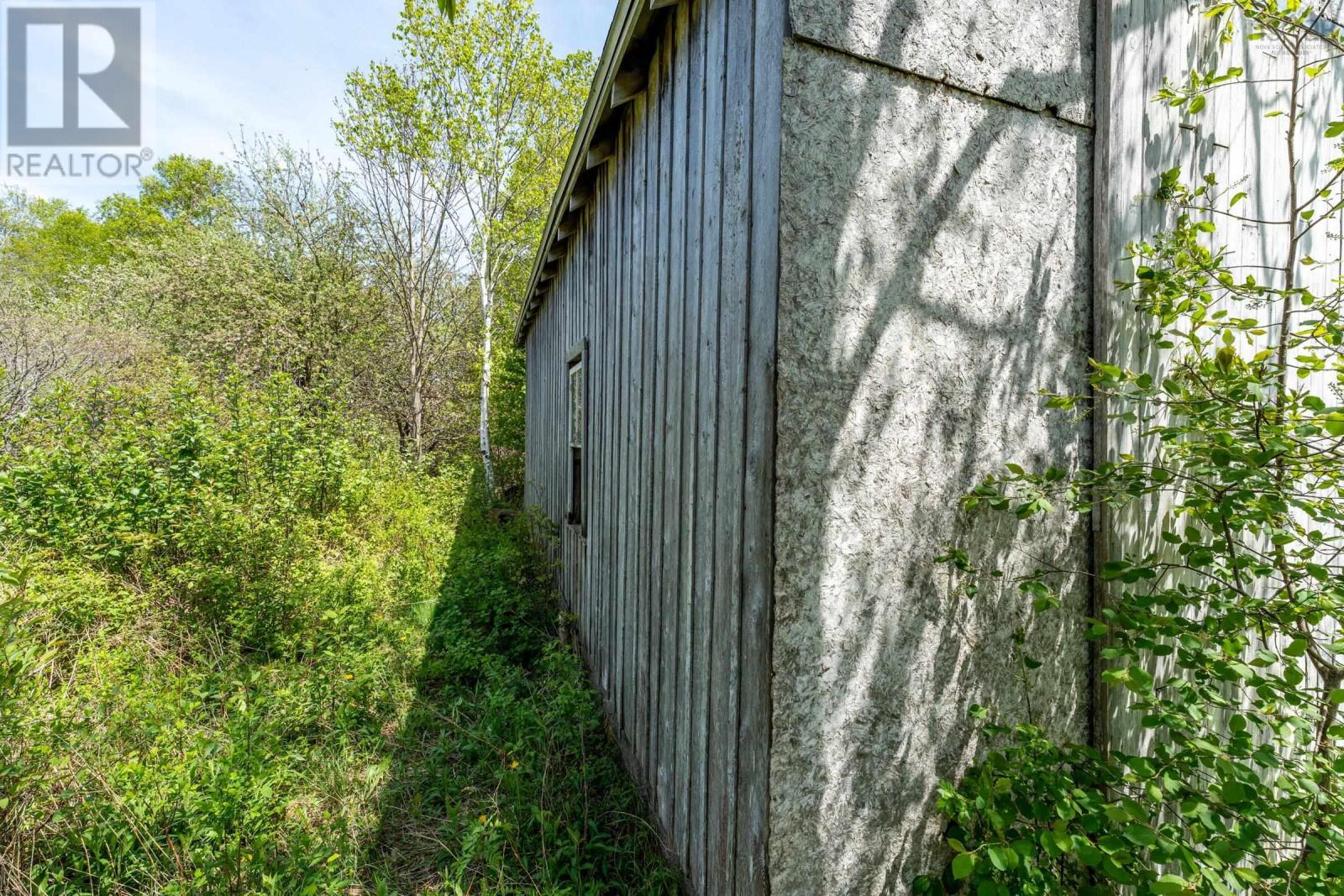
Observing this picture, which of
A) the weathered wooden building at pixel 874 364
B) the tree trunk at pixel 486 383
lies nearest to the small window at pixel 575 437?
the weathered wooden building at pixel 874 364

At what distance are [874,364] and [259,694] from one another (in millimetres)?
4367

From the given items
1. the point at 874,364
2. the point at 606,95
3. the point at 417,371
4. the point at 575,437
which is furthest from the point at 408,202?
the point at 874,364

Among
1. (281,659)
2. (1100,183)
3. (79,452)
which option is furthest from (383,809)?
(79,452)

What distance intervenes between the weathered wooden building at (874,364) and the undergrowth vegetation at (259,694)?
1.11 meters

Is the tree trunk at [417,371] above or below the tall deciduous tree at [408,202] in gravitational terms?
below

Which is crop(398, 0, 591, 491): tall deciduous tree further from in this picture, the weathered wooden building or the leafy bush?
the leafy bush

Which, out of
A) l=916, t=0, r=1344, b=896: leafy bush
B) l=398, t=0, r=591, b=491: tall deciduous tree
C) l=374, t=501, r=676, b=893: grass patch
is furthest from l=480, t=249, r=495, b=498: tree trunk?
l=916, t=0, r=1344, b=896: leafy bush

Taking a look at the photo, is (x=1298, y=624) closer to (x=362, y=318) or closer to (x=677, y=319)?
(x=677, y=319)

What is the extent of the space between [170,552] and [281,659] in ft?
5.87

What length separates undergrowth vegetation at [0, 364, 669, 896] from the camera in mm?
2418

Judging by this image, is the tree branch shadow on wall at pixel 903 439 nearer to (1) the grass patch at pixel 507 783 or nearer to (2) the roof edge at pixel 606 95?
(1) the grass patch at pixel 507 783

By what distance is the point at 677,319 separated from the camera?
8.05ft

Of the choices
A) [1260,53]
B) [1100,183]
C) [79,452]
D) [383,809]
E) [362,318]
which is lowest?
[383,809]

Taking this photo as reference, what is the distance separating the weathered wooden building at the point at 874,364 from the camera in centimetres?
158
